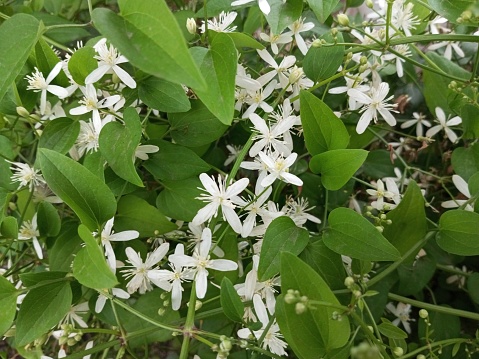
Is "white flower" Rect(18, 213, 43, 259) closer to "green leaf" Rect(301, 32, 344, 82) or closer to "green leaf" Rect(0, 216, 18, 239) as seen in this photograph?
"green leaf" Rect(0, 216, 18, 239)

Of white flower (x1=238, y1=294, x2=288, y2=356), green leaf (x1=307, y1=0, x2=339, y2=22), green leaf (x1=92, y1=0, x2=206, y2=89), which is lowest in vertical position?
white flower (x1=238, y1=294, x2=288, y2=356)

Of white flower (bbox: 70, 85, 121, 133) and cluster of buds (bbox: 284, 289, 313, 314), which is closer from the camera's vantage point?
cluster of buds (bbox: 284, 289, 313, 314)

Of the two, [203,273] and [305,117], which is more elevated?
[305,117]

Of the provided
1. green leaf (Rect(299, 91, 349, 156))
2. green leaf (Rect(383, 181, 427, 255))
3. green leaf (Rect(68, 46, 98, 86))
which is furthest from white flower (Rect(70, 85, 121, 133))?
green leaf (Rect(383, 181, 427, 255))

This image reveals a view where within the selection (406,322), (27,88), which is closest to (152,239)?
(27,88)

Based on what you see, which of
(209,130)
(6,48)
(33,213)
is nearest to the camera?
(6,48)

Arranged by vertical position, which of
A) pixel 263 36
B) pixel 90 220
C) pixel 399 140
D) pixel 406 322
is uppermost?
pixel 263 36

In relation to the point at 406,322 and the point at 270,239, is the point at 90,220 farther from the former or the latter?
the point at 406,322

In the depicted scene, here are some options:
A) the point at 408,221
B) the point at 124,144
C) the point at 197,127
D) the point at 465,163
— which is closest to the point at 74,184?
the point at 124,144
